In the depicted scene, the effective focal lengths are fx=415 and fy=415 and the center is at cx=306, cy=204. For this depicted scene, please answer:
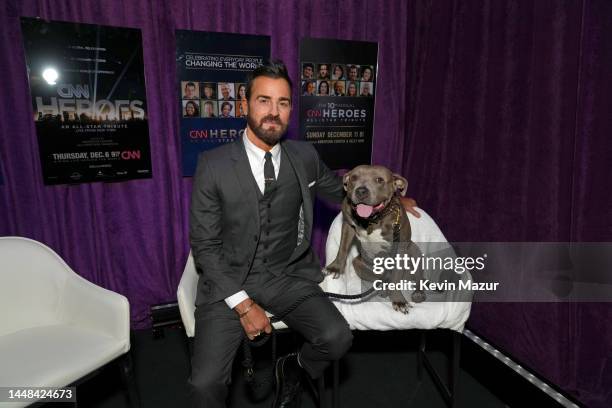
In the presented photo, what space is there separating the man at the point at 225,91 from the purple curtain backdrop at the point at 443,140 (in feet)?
1.22

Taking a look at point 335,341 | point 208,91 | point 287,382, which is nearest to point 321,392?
point 287,382

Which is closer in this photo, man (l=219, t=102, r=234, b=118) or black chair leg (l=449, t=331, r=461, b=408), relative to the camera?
black chair leg (l=449, t=331, r=461, b=408)

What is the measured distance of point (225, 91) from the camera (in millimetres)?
3445

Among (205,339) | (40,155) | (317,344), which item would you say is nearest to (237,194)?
(205,339)

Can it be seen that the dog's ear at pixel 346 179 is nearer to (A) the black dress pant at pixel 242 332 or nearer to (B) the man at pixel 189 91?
(A) the black dress pant at pixel 242 332

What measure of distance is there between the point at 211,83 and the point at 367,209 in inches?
71.0

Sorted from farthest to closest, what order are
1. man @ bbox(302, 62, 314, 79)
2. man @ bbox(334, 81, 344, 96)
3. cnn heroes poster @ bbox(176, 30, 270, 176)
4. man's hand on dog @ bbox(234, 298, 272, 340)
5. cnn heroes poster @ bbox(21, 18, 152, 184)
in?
man @ bbox(334, 81, 344, 96) → man @ bbox(302, 62, 314, 79) → cnn heroes poster @ bbox(176, 30, 270, 176) → cnn heroes poster @ bbox(21, 18, 152, 184) → man's hand on dog @ bbox(234, 298, 272, 340)

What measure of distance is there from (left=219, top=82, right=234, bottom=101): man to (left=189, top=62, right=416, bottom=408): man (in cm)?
123

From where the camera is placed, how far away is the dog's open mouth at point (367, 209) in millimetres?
2408

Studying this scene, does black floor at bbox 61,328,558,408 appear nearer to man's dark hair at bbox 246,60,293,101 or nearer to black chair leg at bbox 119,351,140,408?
black chair leg at bbox 119,351,140,408

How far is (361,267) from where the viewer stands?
2684mm

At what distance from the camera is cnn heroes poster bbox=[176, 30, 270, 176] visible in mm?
3287

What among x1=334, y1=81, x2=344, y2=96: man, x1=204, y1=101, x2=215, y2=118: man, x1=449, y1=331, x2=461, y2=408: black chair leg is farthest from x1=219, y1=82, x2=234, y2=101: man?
x1=449, y1=331, x2=461, y2=408: black chair leg

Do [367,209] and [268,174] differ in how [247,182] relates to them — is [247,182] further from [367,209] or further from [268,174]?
[367,209]
